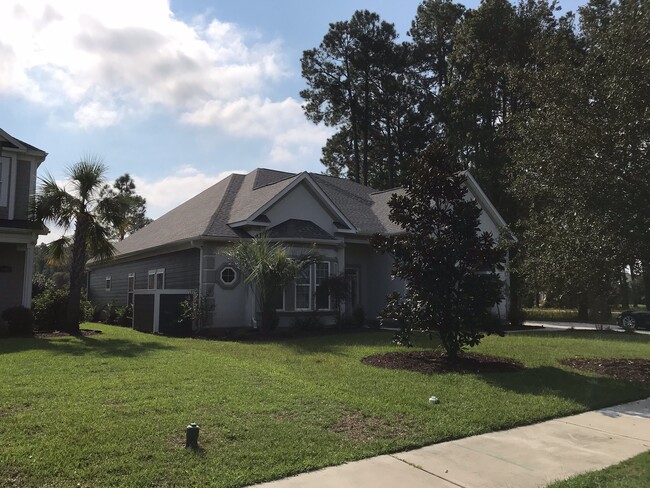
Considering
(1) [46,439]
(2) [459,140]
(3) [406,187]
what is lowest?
(1) [46,439]

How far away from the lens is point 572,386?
29.6 feet

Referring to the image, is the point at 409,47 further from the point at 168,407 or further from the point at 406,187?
the point at 168,407

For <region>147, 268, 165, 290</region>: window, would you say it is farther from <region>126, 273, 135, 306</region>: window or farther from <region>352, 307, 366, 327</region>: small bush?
<region>352, 307, 366, 327</region>: small bush

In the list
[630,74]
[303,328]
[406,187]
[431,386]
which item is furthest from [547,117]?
[303,328]

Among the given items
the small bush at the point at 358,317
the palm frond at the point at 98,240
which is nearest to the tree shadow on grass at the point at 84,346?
the palm frond at the point at 98,240

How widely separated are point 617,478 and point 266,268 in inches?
483

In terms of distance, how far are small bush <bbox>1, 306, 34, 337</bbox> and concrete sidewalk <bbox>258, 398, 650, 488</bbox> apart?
14.2 metres

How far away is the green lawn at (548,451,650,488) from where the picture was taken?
468 cm

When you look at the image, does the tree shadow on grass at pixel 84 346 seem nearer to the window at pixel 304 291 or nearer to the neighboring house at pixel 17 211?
the neighboring house at pixel 17 211

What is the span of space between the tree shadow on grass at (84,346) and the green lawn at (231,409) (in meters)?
0.11

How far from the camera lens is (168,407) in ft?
22.4

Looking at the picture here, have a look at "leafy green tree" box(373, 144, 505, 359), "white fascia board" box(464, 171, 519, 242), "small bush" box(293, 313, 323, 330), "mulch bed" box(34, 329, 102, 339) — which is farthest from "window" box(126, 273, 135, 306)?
"leafy green tree" box(373, 144, 505, 359)

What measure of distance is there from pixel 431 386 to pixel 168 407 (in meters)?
4.29

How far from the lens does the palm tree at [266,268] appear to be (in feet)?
53.2
